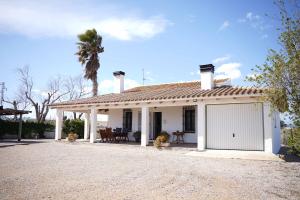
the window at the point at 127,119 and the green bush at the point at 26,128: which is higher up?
the window at the point at 127,119

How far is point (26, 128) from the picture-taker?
2483 cm

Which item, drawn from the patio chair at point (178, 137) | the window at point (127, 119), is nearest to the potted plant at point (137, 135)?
the window at point (127, 119)

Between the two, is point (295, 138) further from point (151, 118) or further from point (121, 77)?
point (121, 77)

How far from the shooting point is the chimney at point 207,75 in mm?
15297

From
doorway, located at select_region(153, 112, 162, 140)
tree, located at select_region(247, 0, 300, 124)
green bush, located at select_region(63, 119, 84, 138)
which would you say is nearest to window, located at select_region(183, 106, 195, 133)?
doorway, located at select_region(153, 112, 162, 140)

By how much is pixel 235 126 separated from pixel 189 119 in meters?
4.68

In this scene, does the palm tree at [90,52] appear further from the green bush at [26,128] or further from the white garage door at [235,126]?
the white garage door at [235,126]

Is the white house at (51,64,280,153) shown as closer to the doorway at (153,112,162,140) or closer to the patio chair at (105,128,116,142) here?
the patio chair at (105,128,116,142)

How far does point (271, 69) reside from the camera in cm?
666

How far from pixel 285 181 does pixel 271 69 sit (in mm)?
2966

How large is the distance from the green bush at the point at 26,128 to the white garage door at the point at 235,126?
19030 millimetres

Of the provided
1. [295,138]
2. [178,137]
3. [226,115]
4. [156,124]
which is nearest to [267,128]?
[226,115]

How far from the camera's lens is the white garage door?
1207cm

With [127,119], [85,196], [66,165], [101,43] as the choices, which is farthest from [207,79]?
[101,43]
